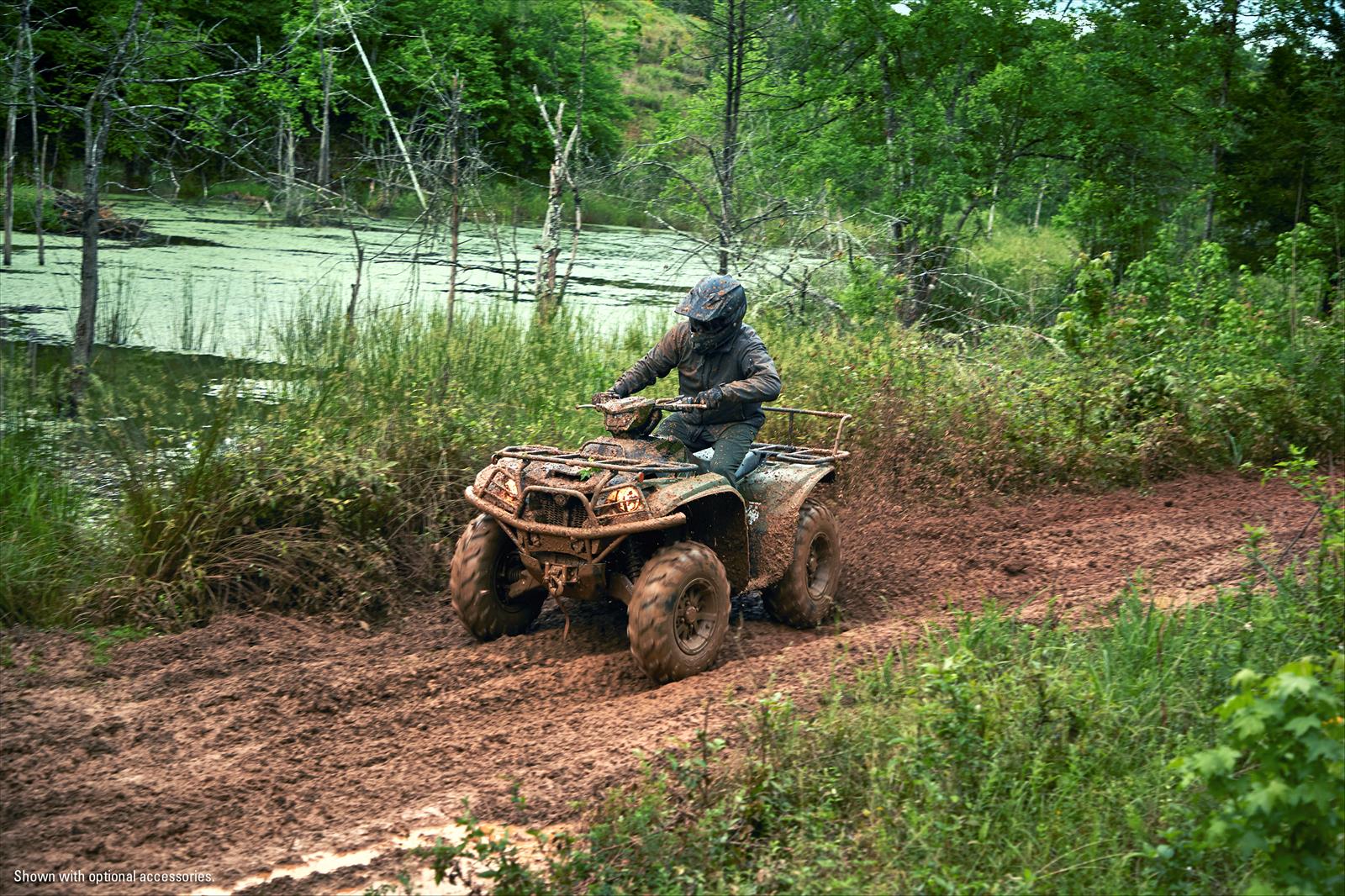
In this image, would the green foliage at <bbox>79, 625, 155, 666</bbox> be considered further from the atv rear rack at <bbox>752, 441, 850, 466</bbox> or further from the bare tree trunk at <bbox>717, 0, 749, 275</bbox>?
the bare tree trunk at <bbox>717, 0, 749, 275</bbox>

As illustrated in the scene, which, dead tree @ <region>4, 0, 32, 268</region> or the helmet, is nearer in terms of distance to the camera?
the helmet

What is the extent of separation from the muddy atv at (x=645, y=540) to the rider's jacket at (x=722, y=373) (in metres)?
0.26

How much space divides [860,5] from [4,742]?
48.2 feet

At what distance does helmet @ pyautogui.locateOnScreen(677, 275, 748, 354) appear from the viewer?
6.83m

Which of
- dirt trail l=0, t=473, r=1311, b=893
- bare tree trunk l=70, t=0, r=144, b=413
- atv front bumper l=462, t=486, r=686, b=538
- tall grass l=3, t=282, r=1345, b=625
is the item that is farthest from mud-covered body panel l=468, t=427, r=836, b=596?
bare tree trunk l=70, t=0, r=144, b=413

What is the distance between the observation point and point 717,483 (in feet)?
21.1

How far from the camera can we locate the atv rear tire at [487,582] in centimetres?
648

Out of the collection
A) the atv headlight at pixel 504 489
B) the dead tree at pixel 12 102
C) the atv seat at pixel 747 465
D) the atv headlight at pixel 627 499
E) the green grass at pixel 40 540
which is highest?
the dead tree at pixel 12 102

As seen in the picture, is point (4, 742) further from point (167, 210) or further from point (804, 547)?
point (167, 210)

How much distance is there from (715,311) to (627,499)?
1.45 meters

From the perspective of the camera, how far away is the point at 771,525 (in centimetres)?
691

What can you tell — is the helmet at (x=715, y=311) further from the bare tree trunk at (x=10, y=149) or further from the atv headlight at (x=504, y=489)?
the bare tree trunk at (x=10, y=149)

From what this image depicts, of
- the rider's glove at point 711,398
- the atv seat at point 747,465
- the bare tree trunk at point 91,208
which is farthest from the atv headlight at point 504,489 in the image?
the bare tree trunk at point 91,208

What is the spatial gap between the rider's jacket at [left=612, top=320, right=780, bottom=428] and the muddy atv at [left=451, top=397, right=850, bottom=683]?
255 millimetres
